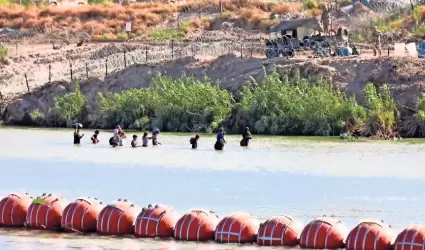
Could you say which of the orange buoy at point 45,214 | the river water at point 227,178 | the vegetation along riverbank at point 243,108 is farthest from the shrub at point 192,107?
the orange buoy at point 45,214

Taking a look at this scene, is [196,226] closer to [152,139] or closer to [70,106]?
[152,139]

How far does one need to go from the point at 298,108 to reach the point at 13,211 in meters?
29.3

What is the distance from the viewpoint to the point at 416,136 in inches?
2299

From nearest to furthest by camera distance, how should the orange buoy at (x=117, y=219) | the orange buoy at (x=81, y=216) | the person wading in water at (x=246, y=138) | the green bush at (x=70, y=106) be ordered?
1. the orange buoy at (x=117, y=219)
2. the orange buoy at (x=81, y=216)
3. the person wading in water at (x=246, y=138)
4. the green bush at (x=70, y=106)

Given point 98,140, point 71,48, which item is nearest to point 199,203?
point 98,140

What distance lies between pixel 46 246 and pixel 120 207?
6.64 ft

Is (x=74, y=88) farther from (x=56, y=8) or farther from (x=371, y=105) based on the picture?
(x=56, y=8)

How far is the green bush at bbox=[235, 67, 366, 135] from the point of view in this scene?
59.1m

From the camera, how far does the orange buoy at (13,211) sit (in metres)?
Answer: 32.1

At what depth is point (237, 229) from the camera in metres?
29.4

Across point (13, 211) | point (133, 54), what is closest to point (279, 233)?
point (13, 211)

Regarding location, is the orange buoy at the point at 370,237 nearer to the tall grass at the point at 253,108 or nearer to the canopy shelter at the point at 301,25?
the tall grass at the point at 253,108

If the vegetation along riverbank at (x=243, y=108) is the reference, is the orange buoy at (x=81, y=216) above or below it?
below

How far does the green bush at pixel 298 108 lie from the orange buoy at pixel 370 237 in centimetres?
3057
